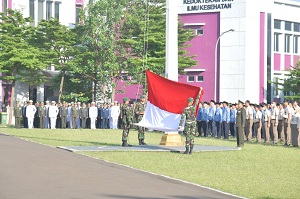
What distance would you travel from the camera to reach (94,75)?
63.7m

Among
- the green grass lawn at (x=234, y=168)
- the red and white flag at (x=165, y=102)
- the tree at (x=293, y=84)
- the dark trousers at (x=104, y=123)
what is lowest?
the green grass lawn at (x=234, y=168)

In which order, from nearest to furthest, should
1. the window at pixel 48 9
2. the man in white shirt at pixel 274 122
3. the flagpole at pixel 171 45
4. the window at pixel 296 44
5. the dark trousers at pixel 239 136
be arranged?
the dark trousers at pixel 239 136
the flagpole at pixel 171 45
the man in white shirt at pixel 274 122
the window at pixel 48 9
the window at pixel 296 44

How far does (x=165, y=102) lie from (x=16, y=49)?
109 ft

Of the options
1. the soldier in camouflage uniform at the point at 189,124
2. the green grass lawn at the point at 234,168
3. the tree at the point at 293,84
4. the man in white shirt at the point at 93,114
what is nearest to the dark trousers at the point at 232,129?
the man in white shirt at the point at 93,114

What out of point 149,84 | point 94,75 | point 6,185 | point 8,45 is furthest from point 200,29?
point 6,185

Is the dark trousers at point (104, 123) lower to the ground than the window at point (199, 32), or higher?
lower

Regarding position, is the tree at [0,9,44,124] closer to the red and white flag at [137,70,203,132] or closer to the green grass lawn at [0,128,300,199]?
the red and white flag at [137,70,203,132]

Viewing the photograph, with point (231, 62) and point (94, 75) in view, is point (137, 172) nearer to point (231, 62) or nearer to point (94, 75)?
point (94, 75)

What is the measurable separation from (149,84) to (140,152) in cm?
417

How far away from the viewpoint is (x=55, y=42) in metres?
64.6

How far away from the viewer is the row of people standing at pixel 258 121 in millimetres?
36006

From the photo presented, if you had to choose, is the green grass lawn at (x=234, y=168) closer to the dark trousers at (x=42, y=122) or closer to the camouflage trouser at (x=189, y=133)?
the camouflage trouser at (x=189, y=133)

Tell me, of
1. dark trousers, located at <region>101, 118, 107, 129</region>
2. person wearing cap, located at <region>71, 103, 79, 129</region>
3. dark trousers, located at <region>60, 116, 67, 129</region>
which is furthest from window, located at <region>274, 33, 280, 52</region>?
dark trousers, located at <region>60, 116, 67, 129</region>

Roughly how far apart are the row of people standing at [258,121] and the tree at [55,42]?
21782 millimetres
